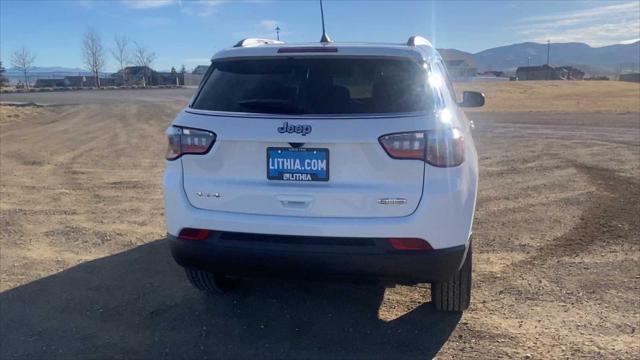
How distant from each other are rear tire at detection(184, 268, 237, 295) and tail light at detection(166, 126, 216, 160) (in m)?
0.99

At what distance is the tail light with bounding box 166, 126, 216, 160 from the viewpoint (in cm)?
328

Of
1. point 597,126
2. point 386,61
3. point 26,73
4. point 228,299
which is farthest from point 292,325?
point 26,73

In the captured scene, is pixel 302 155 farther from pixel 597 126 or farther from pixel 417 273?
pixel 597 126

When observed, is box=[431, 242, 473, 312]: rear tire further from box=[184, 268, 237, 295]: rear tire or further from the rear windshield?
box=[184, 268, 237, 295]: rear tire

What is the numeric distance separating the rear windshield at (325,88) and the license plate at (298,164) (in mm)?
244

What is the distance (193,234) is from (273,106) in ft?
3.00

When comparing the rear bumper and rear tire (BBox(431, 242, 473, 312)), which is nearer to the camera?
the rear bumper

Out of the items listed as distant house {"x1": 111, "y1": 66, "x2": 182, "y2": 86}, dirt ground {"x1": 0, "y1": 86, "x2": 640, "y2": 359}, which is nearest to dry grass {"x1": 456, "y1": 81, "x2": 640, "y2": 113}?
dirt ground {"x1": 0, "y1": 86, "x2": 640, "y2": 359}

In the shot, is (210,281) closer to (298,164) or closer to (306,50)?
(298,164)

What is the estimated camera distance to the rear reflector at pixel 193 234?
10.9 feet

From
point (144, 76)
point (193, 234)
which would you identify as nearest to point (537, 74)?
point (144, 76)

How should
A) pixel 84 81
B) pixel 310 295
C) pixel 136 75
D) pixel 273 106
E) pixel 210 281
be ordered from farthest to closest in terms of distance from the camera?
pixel 136 75 < pixel 84 81 < pixel 310 295 < pixel 210 281 < pixel 273 106

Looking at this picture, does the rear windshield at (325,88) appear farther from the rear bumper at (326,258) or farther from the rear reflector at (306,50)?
the rear bumper at (326,258)

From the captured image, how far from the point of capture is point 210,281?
4.09 meters
